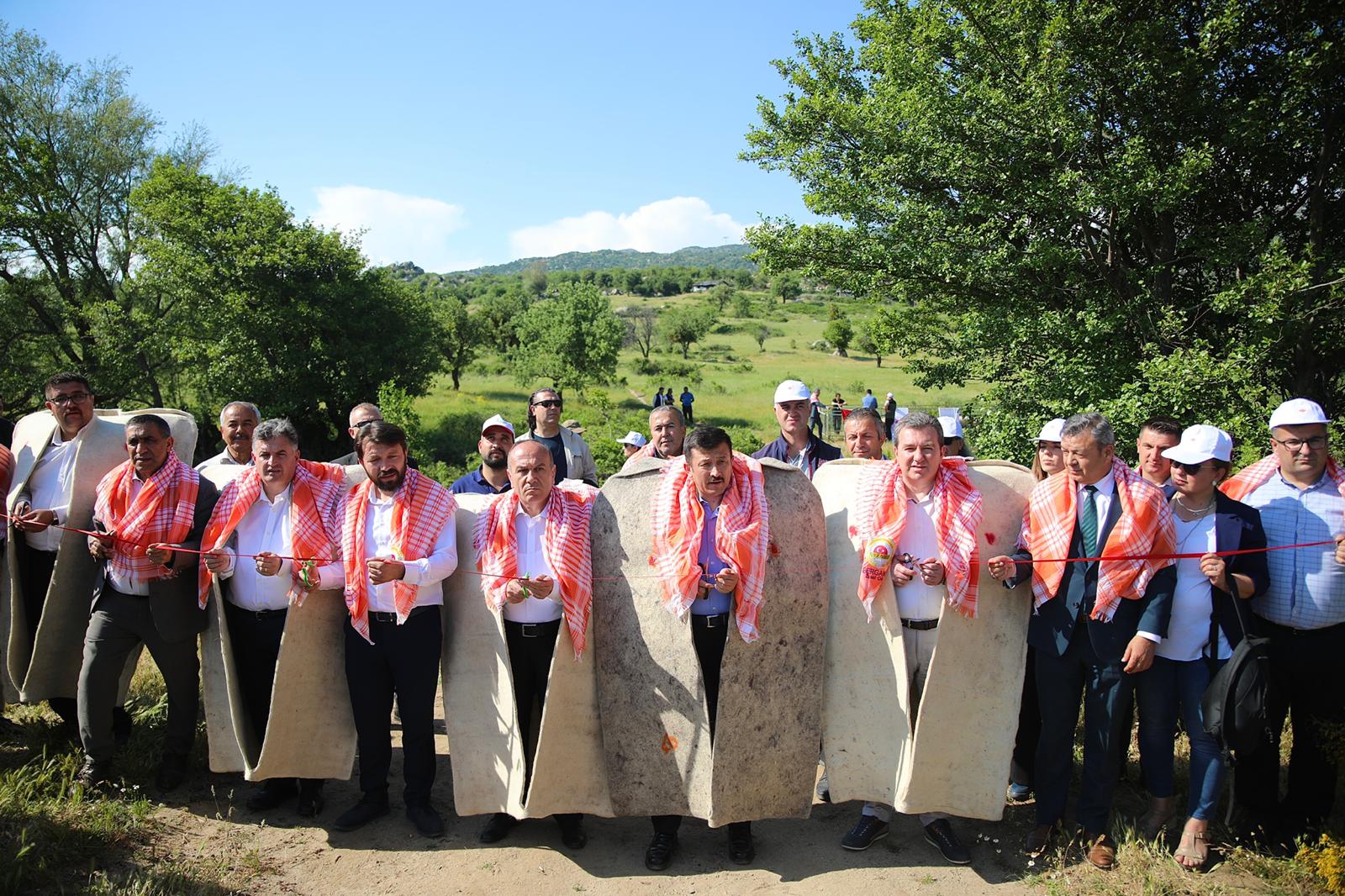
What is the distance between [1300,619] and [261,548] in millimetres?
5199

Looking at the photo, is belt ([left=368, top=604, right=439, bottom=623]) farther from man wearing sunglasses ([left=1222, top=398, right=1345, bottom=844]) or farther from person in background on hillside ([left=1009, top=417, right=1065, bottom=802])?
man wearing sunglasses ([left=1222, top=398, right=1345, bottom=844])

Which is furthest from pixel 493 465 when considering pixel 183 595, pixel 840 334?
pixel 840 334

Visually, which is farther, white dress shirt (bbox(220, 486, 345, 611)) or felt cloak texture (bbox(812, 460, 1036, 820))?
white dress shirt (bbox(220, 486, 345, 611))

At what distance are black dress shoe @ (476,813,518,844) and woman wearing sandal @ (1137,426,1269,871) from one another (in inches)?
129

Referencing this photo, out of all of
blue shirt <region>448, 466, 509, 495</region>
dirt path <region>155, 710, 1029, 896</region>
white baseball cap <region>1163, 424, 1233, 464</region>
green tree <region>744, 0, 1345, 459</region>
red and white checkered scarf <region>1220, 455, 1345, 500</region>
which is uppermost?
green tree <region>744, 0, 1345, 459</region>

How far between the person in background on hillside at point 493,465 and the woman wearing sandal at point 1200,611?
12.1ft

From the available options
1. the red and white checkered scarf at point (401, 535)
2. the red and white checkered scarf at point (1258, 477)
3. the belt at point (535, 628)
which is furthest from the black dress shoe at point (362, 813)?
the red and white checkered scarf at point (1258, 477)

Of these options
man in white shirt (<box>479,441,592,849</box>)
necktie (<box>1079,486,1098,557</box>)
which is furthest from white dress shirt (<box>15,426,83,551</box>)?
necktie (<box>1079,486,1098,557</box>)

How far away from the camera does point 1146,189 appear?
7895 millimetres

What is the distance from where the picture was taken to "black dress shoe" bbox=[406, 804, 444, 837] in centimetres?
432

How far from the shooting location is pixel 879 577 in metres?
3.95

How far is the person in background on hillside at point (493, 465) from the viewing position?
523 centimetres

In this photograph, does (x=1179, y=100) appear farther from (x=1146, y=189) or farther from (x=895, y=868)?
Result: (x=895, y=868)

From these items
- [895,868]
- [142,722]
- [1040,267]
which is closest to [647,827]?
[895,868]
